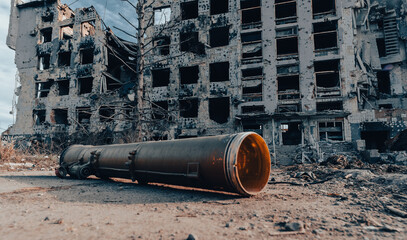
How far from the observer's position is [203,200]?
4129mm

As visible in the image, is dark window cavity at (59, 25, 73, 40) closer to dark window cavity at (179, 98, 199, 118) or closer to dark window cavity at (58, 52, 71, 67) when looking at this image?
dark window cavity at (58, 52, 71, 67)

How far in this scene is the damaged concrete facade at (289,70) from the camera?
16.3 m

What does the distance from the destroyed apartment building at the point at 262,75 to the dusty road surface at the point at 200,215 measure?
1053 cm

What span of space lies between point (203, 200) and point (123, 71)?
78.1 ft

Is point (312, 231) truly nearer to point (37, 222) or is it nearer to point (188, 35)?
point (37, 222)

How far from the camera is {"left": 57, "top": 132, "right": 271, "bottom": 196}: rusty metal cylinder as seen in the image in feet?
13.5

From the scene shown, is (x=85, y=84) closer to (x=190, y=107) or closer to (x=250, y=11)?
(x=190, y=107)

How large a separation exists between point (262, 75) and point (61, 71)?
1926cm

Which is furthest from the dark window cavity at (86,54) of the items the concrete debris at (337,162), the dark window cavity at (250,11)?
the concrete debris at (337,162)

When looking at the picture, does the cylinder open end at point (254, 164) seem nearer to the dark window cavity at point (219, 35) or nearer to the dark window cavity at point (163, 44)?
the dark window cavity at point (219, 35)

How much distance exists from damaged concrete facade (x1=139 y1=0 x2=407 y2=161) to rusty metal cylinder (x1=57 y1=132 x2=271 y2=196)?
10.7 m

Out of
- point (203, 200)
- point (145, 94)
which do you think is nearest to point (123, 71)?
point (145, 94)

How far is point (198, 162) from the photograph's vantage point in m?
4.43

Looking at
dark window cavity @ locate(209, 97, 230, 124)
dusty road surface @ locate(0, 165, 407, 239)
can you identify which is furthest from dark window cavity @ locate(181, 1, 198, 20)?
dusty road surface @ locate(0, 165, 407, 239)
